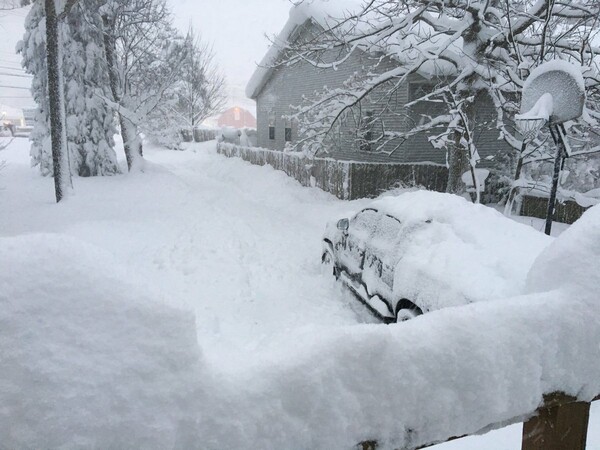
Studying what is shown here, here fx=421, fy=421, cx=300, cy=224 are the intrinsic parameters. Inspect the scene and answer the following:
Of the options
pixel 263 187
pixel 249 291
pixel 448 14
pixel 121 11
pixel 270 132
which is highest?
pixel 121 11

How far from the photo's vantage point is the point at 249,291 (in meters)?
7.38

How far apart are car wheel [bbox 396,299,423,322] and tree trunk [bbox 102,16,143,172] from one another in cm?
1768

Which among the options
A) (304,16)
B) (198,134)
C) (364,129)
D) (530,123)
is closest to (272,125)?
(304,16)

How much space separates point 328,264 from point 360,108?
7.11 m

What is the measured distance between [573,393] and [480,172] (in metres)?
13.1

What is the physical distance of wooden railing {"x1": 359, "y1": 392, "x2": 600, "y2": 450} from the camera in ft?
4.55

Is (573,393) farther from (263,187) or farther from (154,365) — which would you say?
(263,187)

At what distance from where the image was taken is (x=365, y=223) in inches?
253

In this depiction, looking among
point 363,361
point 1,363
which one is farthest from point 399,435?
point 1,363

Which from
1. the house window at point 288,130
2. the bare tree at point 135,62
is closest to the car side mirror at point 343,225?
the bare tree at point 135,62

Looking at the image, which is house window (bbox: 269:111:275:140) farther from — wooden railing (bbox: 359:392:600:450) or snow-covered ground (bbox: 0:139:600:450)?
wooden railing (bbox: 359:392:600:450)

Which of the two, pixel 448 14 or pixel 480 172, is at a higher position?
pixel 448 14

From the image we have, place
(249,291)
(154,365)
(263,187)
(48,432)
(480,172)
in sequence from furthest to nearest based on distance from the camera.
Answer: (263,187) → (480,172) → (249,291) → (154,365) → (48,432)

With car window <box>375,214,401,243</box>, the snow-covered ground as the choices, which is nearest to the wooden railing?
the snow-covered ground
